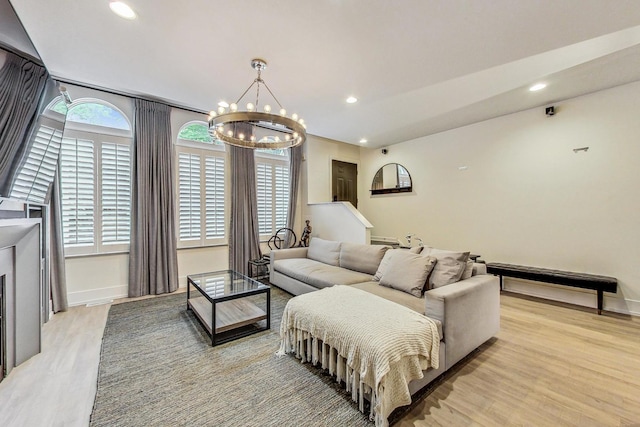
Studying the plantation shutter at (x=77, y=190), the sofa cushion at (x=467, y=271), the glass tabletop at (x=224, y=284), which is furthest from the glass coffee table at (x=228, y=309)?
the sofa cushion at (x=467, y=271)

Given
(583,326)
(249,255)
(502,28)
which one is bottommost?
(583,326)

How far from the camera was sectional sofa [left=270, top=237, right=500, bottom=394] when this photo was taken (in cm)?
198

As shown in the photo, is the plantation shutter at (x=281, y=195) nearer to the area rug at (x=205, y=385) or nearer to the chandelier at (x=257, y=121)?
the chandelier at (x=257, y=121)

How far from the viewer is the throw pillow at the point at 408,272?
252 centimetres

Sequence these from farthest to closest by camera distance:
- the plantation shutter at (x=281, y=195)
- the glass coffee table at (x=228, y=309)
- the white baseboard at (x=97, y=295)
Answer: the plantation shutter at (x=281, y=195)
the white baseboard at (x=97, y=295)
the glass coffee table at (x=228, y=309)

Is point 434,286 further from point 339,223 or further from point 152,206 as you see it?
point 152,206

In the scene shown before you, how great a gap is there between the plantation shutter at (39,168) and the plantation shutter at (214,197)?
197 cm

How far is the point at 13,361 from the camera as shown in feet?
7.06

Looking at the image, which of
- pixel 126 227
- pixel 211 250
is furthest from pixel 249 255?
pixel 126 227

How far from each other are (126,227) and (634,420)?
5646mm

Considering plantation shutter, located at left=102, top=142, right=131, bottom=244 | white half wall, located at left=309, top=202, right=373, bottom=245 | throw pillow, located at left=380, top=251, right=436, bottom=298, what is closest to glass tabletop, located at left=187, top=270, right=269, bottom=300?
throw pillow, located at left=380, top=251, right=436, bottom=298

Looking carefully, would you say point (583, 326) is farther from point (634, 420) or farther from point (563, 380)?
point (634, 420)

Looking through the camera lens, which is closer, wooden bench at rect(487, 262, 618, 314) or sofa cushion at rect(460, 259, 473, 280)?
sofa cushion at rect(460, 259, 473, 280)

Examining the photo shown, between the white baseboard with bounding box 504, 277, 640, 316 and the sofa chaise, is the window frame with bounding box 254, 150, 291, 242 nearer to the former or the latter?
the sofa chaise
